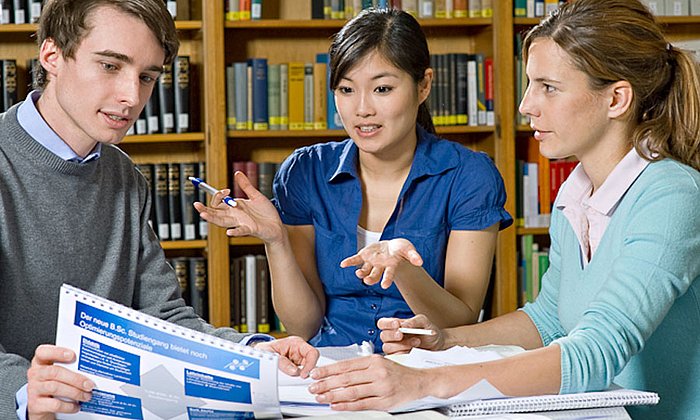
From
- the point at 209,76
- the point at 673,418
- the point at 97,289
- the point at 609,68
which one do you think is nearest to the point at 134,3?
the point at 97,289

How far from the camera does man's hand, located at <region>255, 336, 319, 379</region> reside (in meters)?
1.14

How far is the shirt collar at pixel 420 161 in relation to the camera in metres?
1.89

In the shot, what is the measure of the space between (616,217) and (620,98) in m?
A: 0.19

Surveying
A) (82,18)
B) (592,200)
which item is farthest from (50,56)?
(592,200)

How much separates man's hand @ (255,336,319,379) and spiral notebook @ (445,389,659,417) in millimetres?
190

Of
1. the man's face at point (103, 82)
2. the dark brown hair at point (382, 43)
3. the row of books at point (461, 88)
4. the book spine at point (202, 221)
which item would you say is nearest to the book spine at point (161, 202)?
the book spine at point (202, 221)

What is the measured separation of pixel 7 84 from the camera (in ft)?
10.3

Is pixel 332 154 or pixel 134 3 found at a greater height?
pixel 134 3

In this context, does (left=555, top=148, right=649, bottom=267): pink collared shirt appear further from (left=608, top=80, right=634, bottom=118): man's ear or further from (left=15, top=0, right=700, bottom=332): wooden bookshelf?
(left=15, top=0, right=700, bottom=332): wooden bookshelf

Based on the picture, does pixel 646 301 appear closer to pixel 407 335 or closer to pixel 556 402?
pixel 556 402

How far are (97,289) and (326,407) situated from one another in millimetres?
591

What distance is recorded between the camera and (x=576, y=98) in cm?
143

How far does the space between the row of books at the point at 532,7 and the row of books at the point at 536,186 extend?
465 mm

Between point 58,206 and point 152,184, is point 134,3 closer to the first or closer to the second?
point 58,206
